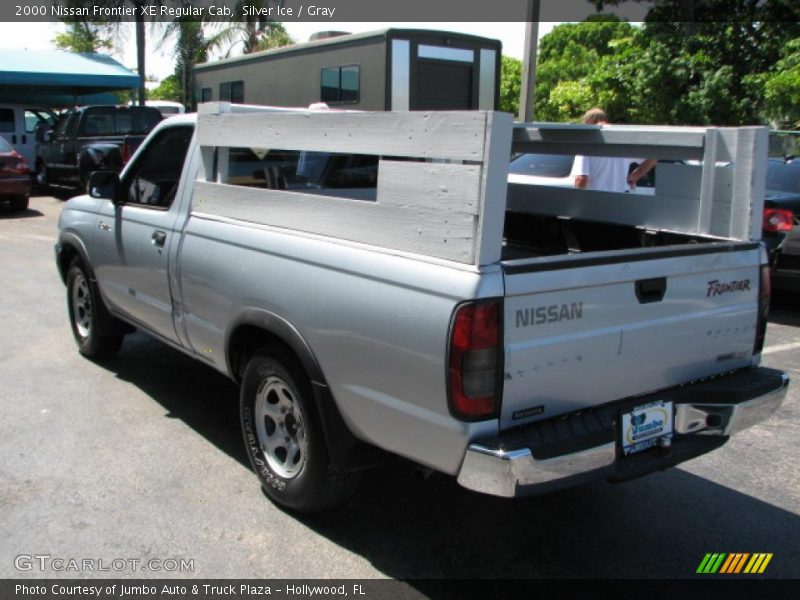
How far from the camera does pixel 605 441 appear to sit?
2879 millimetres

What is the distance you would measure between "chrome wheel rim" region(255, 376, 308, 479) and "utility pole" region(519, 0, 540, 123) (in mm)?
10081

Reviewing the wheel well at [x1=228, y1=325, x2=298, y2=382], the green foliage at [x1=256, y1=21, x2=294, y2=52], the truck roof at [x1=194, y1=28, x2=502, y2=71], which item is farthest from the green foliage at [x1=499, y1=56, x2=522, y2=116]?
the wheel well at [x1=228, y1=325, x2=298, y2=382]

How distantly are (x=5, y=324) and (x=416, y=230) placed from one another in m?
5.38

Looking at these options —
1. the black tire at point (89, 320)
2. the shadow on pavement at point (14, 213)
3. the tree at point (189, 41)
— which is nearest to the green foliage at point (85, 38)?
the tree at point (189, 41)

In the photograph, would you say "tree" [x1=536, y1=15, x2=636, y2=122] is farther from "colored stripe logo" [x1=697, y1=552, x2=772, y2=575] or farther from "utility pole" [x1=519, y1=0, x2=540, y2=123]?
"colored stripe logo" [x1=697, y1=552, x2=772, y2=575]

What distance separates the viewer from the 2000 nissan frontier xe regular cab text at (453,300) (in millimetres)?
2719

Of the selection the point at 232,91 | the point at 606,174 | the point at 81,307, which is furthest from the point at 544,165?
the point at 232,91

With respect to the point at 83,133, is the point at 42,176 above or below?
below

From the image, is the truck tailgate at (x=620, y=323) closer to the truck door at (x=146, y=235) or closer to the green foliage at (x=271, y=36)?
the truck door at (x=146, y=235)

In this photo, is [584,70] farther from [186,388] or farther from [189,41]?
[186,388]

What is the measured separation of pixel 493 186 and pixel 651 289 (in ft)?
2.84

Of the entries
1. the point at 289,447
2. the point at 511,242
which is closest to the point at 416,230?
the point at 289,447

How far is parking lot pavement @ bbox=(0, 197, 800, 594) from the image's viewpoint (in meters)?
3.36

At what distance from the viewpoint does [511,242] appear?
4.95 m
